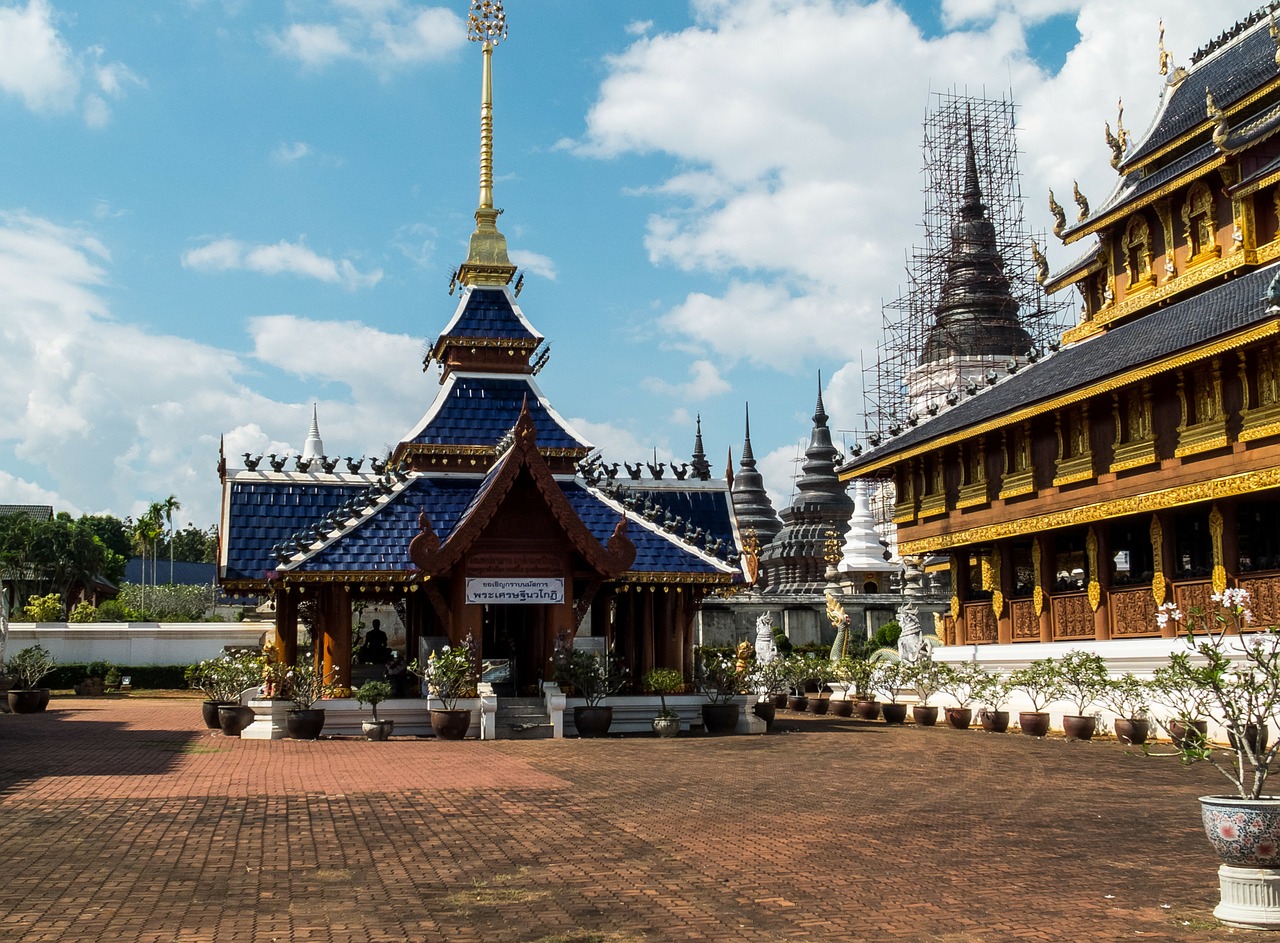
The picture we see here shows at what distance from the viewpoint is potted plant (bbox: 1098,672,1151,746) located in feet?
71.5

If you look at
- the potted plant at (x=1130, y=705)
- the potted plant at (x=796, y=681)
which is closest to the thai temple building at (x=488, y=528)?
the potted plant at (x=796, y=681)

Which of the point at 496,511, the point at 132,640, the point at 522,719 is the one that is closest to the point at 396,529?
the point at 496,511

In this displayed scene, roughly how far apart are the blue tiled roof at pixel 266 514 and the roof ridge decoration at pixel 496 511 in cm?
501

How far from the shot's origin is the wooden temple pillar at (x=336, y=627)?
78.3 ft

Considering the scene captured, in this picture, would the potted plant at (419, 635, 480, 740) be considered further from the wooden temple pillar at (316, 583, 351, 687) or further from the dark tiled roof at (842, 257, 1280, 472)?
the dark tiled roof at (842, 257, 1280, 472)

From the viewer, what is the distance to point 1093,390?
79.5 feet

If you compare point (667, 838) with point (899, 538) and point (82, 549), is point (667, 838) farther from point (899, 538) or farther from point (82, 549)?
point (82, 549)

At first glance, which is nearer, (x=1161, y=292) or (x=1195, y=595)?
(x=1195, y=595)

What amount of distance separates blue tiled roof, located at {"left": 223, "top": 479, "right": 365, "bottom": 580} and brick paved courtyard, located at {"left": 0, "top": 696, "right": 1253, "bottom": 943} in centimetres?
738

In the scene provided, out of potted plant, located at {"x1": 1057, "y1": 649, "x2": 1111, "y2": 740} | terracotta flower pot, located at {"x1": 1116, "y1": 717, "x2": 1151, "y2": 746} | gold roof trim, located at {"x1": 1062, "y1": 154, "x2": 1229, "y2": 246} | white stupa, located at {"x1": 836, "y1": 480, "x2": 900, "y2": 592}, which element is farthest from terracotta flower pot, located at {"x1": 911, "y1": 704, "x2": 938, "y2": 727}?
white stupa, located at {"x1": 836, "y1": 480, "x2": 900, "y2": 592}

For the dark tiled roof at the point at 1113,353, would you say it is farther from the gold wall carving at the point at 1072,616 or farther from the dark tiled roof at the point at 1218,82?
the dark tiled roof at the point at 1218,82

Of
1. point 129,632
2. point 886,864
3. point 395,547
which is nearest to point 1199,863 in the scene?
point 886,864

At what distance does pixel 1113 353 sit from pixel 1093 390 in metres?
1.90

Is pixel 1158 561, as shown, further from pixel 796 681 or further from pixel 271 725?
pixel 271 725
